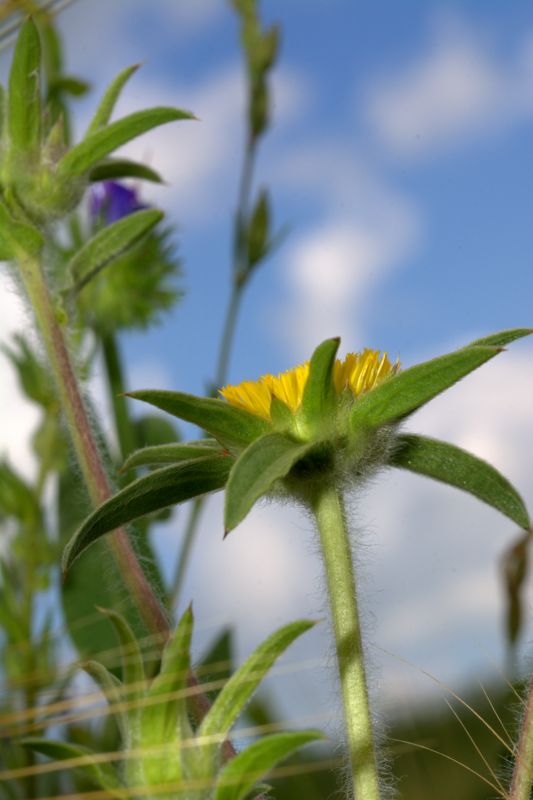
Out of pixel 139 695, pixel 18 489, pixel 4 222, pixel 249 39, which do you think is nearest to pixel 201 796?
pixel 139 695

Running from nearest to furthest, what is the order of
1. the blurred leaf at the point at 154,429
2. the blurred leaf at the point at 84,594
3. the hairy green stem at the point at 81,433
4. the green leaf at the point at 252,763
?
the green leaf at the point at 252,763, the hairy green stem at the point at 81,433, the blurred leaf at the point at 84,594, the blurred leaf at the point at 154,429

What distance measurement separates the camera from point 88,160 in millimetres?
873

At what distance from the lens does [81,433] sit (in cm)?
86

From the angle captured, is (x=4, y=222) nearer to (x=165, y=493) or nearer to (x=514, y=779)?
(x=165, y=493)

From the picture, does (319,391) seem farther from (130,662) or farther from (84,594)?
(84,594)

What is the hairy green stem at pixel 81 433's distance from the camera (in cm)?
78

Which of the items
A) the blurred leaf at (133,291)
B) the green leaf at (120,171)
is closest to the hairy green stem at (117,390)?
the blurred leaf at (133,291)

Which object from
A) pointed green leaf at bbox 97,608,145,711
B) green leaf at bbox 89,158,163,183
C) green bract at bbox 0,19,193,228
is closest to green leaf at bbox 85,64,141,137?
green bract at bbox 0,19,193,228

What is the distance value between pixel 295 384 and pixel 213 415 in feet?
0.23

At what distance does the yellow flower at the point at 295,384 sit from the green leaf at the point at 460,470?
59 millimetres

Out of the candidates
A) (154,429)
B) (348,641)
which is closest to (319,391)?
(348,641)

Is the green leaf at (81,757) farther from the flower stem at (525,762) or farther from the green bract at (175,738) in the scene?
the flower stem at (525,762)

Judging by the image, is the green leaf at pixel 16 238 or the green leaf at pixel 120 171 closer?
the green leaf at pixel 16 238

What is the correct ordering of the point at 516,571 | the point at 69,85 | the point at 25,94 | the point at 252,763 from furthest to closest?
the point at 69,85 → the point at 516,571 → the point at 25,94 → the point at 252,763
